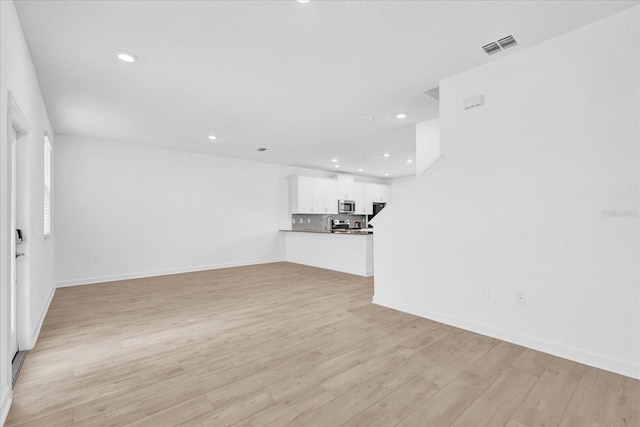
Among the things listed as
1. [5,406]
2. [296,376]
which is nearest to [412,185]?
[296,376]

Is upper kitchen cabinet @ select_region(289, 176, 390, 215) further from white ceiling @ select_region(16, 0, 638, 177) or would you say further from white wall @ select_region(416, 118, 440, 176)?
white wall @ select_region(416, 118, 440, 176)

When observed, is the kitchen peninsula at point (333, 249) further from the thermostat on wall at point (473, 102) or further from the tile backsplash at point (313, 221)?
the thermostat on wall at point (473, 102)

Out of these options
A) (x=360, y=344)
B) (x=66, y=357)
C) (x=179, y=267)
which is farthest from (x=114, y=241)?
(x=360, y=344)

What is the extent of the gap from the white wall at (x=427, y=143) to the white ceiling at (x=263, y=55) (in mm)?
210

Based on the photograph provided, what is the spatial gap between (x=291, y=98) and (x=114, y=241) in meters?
4.59

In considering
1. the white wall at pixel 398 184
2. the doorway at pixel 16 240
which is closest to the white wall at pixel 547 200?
the doorway at pixel 16 240

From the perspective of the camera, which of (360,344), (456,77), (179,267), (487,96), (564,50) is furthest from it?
(179,267)

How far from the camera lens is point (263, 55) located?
2771mm

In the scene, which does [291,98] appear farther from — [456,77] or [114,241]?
[114,241]

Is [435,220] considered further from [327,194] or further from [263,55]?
[327,194]

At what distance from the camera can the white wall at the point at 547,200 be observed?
7.30 ft

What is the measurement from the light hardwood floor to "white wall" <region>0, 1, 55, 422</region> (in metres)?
0.24

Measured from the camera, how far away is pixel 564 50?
2.47 meters

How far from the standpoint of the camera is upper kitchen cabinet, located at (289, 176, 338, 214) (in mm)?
8219
